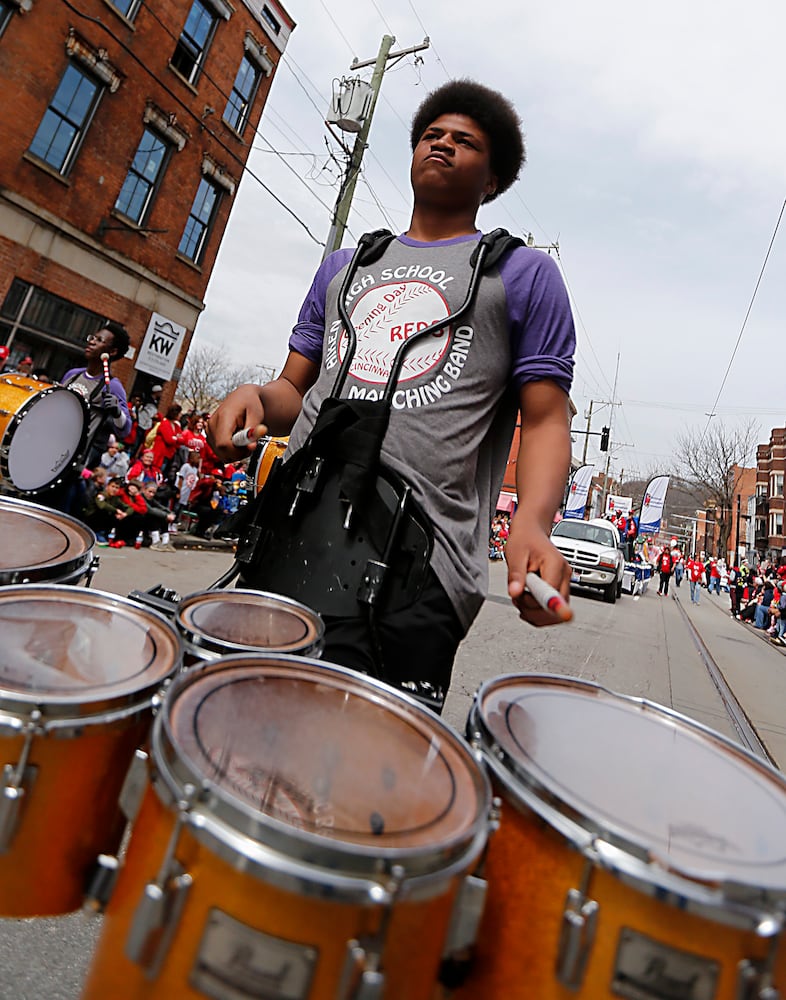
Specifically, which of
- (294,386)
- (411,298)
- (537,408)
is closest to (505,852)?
(537,408)

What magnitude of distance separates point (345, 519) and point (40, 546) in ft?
2.05

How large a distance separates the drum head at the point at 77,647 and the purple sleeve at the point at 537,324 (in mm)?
935

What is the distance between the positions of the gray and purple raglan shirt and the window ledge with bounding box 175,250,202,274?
46.0 ft

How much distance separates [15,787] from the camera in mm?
658

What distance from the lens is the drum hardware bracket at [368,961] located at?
521 mm

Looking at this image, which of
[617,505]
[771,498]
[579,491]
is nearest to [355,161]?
[579,491]

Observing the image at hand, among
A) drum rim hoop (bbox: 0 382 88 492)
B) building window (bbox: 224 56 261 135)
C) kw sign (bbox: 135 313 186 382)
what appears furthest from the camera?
building window (bbox: 224 56 261 135)

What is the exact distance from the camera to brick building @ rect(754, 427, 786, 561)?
145ft

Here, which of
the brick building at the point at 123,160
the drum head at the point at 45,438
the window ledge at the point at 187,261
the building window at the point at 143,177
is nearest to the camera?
the drum head at the point at 45,438

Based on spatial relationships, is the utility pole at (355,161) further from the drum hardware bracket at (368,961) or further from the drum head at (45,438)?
the drum hardware bracket at (368,961)

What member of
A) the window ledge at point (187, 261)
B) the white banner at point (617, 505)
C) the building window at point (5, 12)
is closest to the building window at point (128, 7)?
the building window at point (5, 12)

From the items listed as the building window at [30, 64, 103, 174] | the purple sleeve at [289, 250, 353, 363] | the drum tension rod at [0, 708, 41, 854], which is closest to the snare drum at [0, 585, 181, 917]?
the drum tension rod at [0, 708, 41, 854]

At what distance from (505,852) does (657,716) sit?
0.42 m

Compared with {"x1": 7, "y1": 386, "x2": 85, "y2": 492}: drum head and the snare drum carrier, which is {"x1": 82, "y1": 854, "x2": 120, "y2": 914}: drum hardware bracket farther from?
{"x1": 7, "y1": 386, "x2": 85, "y2": 492}: drum head
